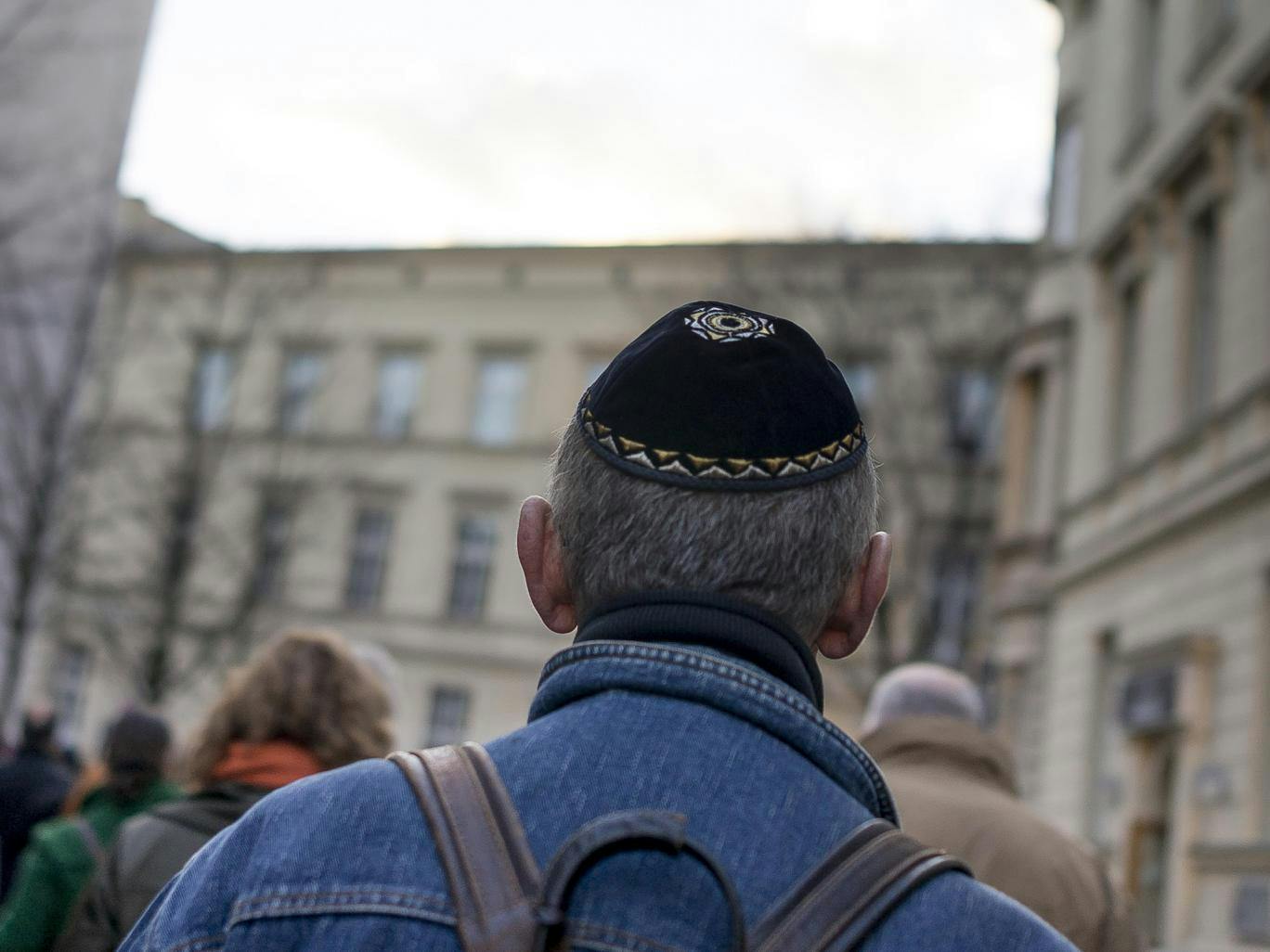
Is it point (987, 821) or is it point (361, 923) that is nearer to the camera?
point (361, 923)

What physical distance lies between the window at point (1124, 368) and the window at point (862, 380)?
28.5 ft

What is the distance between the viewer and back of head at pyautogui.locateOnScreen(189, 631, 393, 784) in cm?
400

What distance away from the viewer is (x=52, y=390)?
17.5 m

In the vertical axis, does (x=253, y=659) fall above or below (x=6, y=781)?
above

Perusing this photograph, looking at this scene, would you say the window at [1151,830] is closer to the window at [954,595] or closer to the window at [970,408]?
the window at [970,408]

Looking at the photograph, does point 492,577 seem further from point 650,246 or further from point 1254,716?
point 1254,716

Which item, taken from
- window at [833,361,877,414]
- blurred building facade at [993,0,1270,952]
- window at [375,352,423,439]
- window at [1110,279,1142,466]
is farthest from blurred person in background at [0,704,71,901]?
window at [375,352,423,439]

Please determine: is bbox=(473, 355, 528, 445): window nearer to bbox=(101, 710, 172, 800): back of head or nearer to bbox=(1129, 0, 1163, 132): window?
bbox=(1129, 0, 1163, 132): window

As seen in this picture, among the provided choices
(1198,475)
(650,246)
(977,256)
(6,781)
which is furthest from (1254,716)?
(650,246)

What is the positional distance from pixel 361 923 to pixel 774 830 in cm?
36

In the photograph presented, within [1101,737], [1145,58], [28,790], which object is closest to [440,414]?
[1145,58]

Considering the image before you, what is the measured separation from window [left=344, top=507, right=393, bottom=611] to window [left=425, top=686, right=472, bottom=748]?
2893 millimetres

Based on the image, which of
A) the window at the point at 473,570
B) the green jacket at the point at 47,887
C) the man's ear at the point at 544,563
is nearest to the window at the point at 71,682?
the window at the point at 473,570

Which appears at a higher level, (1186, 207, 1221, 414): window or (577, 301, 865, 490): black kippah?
(1186, 207, 1221, 414): window
